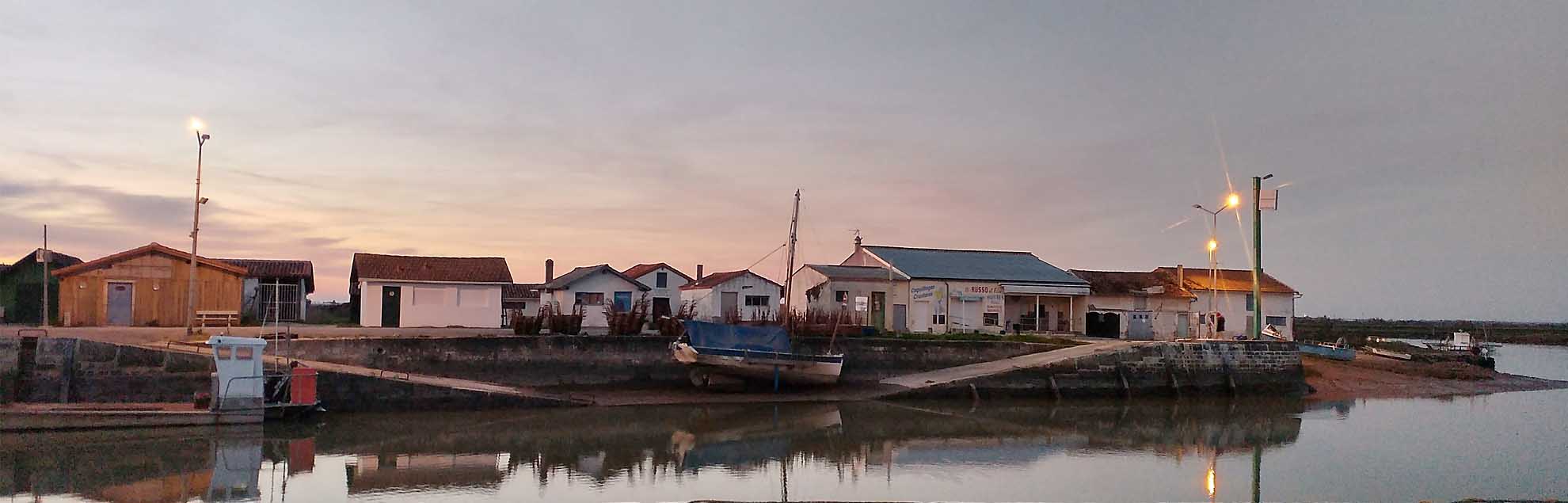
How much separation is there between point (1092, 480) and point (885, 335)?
1673 cm

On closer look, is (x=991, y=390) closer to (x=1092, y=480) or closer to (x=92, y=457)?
(x=1092, y=480)

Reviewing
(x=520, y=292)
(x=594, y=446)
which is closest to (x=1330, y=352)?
(x=594, y=446)

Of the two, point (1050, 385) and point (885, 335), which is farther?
point (885, 335)

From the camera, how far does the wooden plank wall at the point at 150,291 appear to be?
30.5 m

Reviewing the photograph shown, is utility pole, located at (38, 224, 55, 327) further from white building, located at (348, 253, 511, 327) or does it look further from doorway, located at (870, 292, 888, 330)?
doorway, located at (870, 292, 888, 330)

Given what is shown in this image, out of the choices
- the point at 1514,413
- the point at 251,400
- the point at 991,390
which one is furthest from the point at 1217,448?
the point at 251,400

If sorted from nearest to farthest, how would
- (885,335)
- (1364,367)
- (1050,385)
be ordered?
(1050,385), (885,335), (1364,367)

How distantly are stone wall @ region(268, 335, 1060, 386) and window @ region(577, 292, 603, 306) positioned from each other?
35.7 feet

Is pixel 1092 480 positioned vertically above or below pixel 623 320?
below

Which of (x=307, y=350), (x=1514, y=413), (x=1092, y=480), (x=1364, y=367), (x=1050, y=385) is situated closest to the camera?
(x=1092, y=480)

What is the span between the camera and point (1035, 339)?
3434 cm

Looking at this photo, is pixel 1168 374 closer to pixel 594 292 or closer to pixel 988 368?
pixel 988 368

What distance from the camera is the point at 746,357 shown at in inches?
1048

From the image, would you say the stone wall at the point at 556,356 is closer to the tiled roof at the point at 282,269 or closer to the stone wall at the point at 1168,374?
the stone wall at the point at 1168,374
